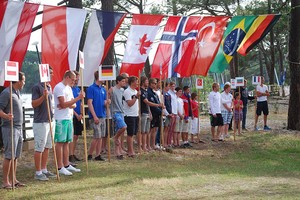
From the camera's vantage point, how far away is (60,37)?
10562 mm

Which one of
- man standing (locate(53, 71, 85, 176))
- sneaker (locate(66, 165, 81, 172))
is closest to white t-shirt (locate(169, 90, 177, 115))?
sneaker (locate(66, 165, 81, 172))

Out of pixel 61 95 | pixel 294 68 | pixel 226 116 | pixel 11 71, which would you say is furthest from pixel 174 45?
pixel 11 71

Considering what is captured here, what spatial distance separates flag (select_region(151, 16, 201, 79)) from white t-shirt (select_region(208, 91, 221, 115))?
6.90 feet

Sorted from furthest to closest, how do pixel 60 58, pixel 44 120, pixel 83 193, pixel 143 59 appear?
pixel 143 59 → pixel 60 58 → pixel 44 120 → pixel 83 193

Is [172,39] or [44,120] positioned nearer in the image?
[44,120]

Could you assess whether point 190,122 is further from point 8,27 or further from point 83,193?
point 83,193

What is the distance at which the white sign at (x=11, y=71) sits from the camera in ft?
24.2

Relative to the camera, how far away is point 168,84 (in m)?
13.5

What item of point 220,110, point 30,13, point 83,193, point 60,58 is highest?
point 30,13

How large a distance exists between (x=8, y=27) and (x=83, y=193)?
394 cm

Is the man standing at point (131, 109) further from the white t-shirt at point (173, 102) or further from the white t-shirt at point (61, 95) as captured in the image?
the white t-shirt at point (61, 95)

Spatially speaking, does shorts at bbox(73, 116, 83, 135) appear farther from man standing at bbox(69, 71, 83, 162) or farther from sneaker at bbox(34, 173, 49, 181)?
sneaker at bbox(34, 173, 49, 181)

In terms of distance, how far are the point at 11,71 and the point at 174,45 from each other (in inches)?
252

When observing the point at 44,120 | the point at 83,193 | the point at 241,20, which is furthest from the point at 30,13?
the point at 241,20
